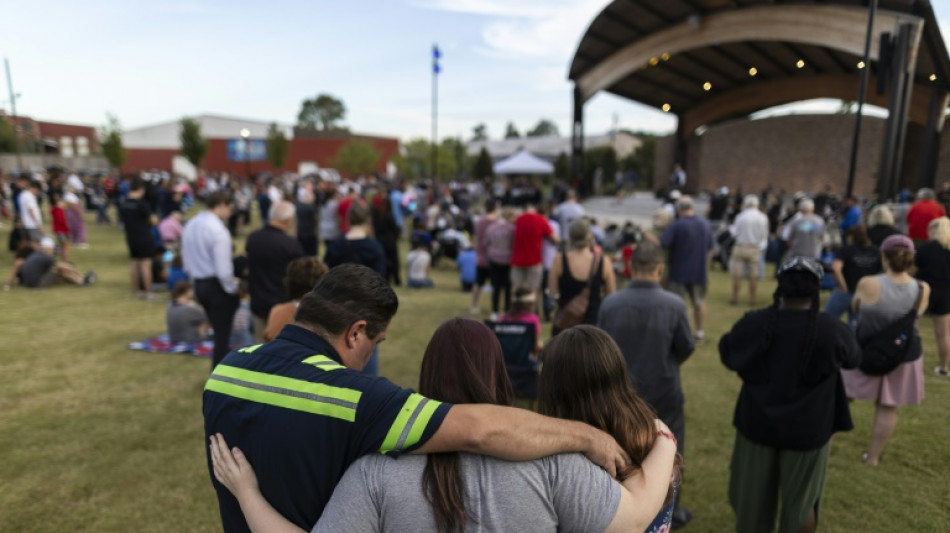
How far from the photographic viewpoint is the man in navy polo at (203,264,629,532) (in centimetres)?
125

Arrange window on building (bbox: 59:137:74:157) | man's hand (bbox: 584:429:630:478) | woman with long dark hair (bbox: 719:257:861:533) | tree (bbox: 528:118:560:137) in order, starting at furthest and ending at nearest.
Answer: tree (bbox: 528:118:560:137) < window on building (bbox: 59:137:74:157) < woman with long dark hair (bbox: 719:257:861:533) < man's hand (bbox: 584:429:630:478)

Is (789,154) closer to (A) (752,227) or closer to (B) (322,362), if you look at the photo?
(A) (752,227)

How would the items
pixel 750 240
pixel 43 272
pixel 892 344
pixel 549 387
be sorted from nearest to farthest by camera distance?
pixel 549 387 → pixel 892 344 → pixel 750 240 → pixel 43 272

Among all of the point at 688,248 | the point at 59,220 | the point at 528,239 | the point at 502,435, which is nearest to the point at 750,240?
the point at 688,248

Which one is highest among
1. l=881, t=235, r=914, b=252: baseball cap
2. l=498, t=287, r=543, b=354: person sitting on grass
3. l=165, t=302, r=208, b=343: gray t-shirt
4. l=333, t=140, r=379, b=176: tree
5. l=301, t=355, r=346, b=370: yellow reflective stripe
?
l=333, t=140, r=379, b=176: tree

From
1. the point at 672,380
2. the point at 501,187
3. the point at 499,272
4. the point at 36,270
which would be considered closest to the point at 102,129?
the point at 501,187

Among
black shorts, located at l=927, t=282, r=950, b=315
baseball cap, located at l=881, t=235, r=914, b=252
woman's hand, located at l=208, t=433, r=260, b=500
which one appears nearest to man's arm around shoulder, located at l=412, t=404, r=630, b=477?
woman's hand, located at l=208, t=433, r=260, b=500

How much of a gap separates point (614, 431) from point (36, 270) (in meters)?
11.6

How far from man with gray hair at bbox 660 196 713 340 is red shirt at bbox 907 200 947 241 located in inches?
129

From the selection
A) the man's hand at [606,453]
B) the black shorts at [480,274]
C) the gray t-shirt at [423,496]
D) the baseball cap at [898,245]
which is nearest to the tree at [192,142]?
the black shorts at [480,274]

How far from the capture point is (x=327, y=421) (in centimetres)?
131

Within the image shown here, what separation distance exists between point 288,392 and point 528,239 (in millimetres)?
5830

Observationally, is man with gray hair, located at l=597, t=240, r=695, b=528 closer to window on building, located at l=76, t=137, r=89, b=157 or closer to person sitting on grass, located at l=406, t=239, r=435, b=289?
person sitting on grass, located at l=406, t=239, r=435, b=289

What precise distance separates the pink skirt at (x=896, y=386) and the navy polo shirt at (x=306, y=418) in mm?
3692
